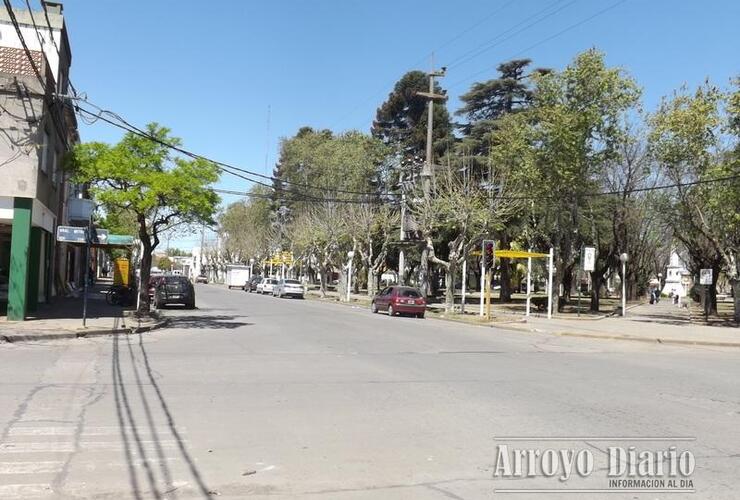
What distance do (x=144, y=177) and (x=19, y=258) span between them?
4.12 meters

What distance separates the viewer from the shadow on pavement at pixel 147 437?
5.58 m

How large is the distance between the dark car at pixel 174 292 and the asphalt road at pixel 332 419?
1586cm

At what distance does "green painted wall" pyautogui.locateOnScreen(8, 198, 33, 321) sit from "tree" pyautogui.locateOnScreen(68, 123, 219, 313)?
1.73m

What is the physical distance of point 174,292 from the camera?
3170 cm

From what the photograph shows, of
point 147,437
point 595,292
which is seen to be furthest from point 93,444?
point 595,292

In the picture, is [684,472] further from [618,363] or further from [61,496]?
[618,363]

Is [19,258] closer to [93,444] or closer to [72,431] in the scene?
[72,431]

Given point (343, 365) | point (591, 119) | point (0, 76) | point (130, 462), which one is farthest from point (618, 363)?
point (591, 119)

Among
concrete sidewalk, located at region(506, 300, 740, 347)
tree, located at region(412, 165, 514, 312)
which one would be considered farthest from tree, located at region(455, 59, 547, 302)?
concrete sidewalk, located at region(506, 300, 740, 347)

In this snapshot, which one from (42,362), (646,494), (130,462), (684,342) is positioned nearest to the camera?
(646,494)

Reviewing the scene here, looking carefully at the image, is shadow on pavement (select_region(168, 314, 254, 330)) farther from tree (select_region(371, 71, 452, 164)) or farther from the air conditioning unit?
tree (select_region(371, 71, 452, 164))

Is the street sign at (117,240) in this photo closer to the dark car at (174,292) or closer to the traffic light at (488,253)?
the dark car at (174,292)

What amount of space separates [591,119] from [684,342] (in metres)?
15.1

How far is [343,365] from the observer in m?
13.4
